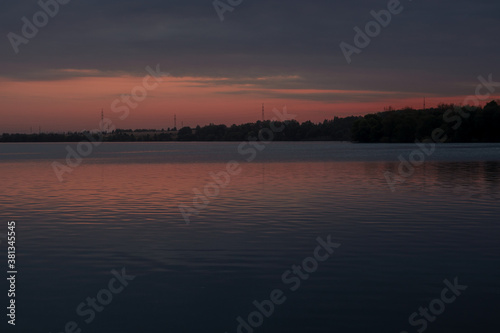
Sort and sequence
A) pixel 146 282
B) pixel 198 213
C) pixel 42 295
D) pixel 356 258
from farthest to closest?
1. pixel 198 213
2. pixel 356 258
3. pixel 146 282
4. pixel 42 295

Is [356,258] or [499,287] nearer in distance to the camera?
[499,287]

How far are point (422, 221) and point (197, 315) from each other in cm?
1363

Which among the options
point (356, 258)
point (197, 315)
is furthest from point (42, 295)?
point (356, 258)

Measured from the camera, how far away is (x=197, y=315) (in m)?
11.8

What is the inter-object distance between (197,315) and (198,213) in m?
14.3

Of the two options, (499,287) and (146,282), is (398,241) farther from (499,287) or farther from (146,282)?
(146,282)

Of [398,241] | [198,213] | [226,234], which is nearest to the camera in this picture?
[398,241]

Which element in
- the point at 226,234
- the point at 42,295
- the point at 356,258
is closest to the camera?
the point at 42,295

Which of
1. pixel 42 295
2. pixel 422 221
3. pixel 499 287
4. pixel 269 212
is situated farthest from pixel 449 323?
pixel 269 212

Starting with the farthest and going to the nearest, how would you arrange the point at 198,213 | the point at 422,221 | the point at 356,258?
the point at 198,213, the point at 422,221, the point at 356,258

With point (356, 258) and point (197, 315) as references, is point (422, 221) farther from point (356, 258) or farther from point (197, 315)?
point (197, 315)

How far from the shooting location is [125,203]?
3052 cm

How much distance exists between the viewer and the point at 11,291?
13.5 meters

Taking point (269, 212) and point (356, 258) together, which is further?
point (269, 212)
